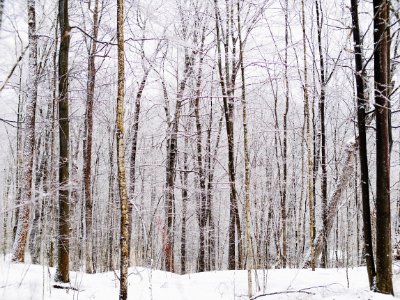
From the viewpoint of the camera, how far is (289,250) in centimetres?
2634

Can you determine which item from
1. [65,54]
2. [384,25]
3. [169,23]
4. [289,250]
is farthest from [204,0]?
[289,250]

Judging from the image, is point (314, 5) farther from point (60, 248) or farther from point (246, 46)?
point (60, 248)

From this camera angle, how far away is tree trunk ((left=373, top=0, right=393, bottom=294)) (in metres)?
5.66

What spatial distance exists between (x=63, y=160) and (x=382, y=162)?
594 centimetres

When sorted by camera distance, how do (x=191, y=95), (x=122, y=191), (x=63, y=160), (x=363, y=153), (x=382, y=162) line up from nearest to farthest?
(x=122, y=191)
(x=382, y=162)
(x=363, y=153)
(x=63, y=160)
(x=191, y=95)

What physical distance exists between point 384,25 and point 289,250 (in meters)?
22.5

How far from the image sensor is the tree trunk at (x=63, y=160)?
24.2 feet

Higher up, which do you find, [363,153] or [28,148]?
[28,148]

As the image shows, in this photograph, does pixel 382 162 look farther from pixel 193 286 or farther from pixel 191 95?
pixel 191 95

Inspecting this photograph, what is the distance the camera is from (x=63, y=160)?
7.61 m

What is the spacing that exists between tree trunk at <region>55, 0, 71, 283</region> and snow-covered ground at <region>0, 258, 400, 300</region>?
0.41 m

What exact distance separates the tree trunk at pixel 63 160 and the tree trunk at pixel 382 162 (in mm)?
5616

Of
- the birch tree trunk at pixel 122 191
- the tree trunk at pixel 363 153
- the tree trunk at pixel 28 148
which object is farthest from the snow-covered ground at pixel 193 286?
the tree trunk at pixel 28 148

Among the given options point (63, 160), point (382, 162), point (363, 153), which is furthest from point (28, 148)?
point (382, 162)
